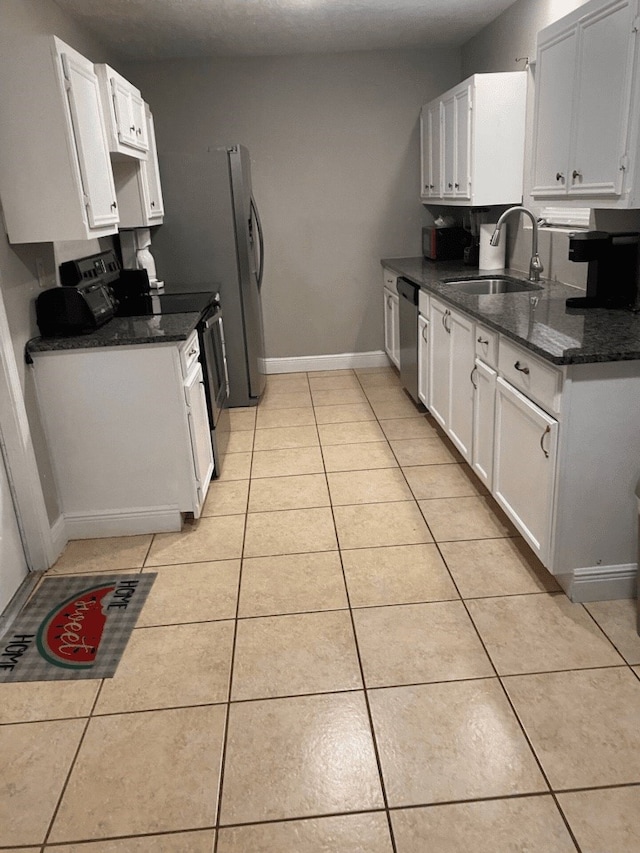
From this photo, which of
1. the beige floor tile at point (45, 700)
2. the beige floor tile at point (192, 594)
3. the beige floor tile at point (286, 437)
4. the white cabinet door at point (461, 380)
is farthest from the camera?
the beige floor tile at point (286, 437)

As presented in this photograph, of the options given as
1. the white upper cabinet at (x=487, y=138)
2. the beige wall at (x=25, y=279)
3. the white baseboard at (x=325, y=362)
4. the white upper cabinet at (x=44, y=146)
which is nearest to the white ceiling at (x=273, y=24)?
the white upper cabinet at (x=487, y=138)

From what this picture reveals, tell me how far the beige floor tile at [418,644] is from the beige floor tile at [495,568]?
0.53 ft

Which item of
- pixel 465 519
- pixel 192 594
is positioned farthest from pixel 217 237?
pixel 192 594

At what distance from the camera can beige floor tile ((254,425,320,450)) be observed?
161 inches

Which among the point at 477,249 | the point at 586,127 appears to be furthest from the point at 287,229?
the point at 586,127

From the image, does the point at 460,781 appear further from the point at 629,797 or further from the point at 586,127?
the point at 586,127

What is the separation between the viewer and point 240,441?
422 cm

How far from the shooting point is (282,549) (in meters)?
2.87

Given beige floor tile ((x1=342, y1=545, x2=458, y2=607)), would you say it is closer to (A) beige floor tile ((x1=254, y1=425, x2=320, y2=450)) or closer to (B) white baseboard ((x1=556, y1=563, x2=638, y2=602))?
(B) white baseboard ((x1=556, y1=563, x2=638, y2=602))

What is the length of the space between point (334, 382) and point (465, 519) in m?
2.57

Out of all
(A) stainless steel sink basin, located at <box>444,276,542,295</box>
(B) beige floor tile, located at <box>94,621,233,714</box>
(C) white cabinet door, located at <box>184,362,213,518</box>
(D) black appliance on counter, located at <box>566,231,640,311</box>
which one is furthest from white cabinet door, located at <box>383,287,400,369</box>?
(B) beige floor tile, located at <box>94,621,233,714</box>

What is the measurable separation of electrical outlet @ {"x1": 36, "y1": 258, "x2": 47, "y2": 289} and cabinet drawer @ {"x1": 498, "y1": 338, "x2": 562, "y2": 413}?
1.98m

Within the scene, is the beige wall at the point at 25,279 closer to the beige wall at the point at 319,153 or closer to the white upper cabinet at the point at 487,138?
the beige wall at the point at 319,153

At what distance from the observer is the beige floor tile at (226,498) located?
10.7ft
